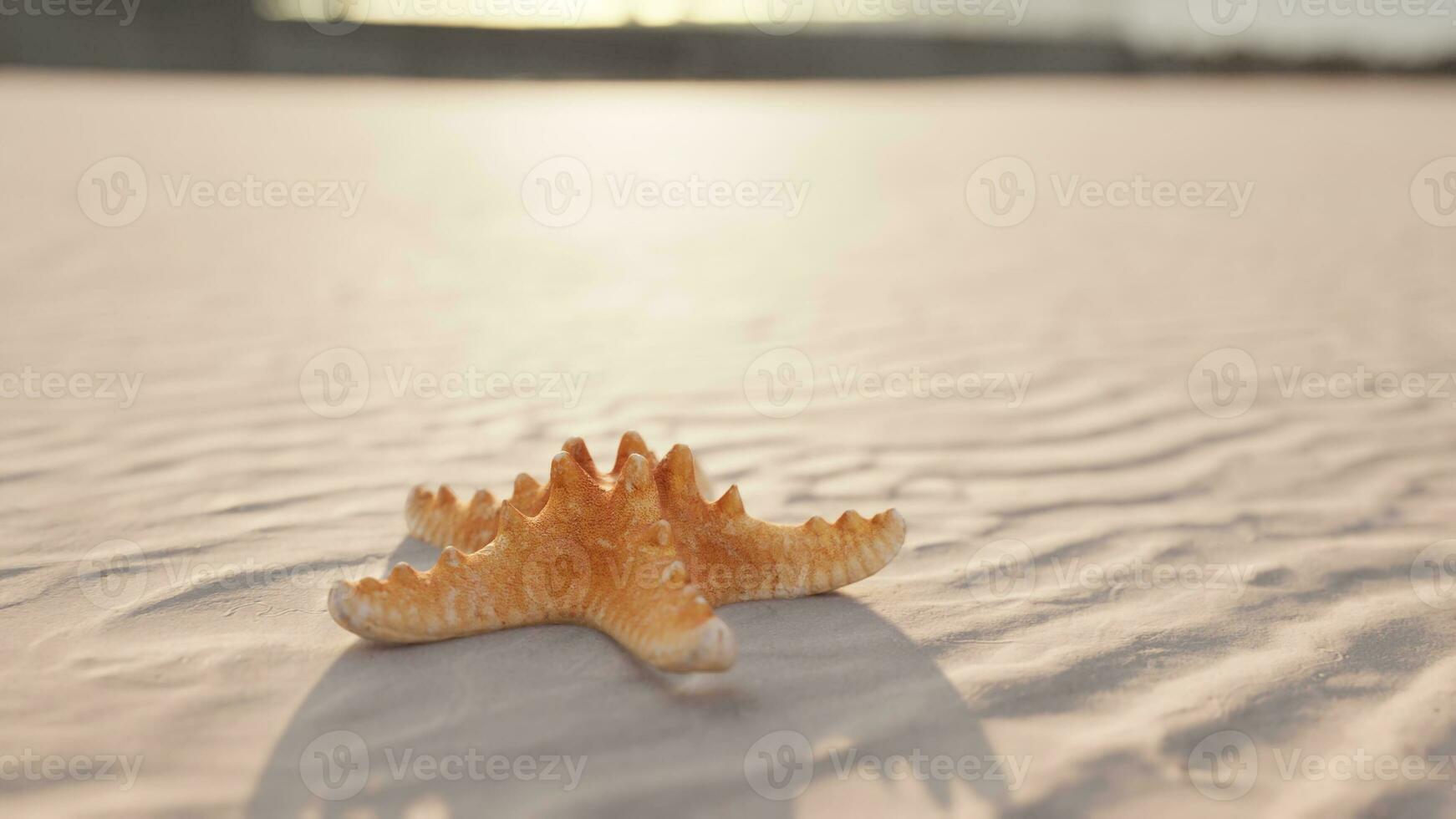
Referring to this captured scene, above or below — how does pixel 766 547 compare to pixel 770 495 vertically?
below

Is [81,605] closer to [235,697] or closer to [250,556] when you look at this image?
[250,556]

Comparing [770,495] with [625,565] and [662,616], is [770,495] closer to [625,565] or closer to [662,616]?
[625,565]

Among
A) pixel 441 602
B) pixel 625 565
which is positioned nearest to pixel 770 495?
pixel 625 565

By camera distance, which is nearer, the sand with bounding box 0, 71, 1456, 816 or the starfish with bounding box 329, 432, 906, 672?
the sand with bounding box 0, 71, 1456, 816

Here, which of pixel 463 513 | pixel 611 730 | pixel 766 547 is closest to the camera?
pixel 611 730

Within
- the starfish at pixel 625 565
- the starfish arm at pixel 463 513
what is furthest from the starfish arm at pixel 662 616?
the starfish arm at pixel 463 513

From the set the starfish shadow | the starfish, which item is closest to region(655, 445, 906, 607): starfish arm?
the starfish

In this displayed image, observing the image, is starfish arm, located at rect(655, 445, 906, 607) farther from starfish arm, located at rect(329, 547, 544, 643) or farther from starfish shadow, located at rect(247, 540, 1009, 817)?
starfish arm, located at rect(329, 547, 544, 643)

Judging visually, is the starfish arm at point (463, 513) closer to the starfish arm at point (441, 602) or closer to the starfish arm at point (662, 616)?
the starfish arm at point (441, 602)
